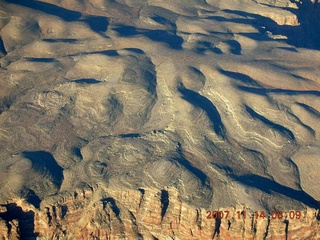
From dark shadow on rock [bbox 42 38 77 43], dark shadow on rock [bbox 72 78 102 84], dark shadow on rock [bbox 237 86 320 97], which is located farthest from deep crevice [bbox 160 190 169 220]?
dark shadow on rock [bbox 42 38 77 43]

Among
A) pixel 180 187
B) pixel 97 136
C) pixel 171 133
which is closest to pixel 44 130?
pixel 97 136

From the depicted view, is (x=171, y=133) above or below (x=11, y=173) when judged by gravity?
above

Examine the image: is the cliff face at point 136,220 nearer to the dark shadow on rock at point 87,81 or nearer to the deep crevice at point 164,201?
the deep crevice at point 164,201

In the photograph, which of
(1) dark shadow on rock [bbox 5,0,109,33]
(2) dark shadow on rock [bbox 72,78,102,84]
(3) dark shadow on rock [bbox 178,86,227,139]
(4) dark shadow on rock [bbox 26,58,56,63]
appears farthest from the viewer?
(1) dark shadow on rock [bbox 5,0,109,33]

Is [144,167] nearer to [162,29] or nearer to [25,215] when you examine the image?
[25,215]

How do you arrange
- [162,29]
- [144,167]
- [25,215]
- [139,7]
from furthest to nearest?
[139,7] → [162,29] → [144,167] → [25,215]
